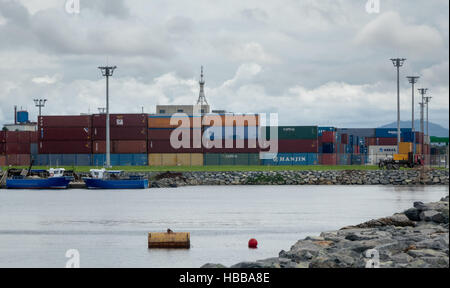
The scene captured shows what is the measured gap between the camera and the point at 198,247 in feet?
96.2

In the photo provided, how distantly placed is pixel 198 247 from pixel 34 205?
1269 inches

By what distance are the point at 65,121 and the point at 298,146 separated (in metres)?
33.8

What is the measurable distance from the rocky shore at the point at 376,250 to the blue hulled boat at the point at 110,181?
193 feet

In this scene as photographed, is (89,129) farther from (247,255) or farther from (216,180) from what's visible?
(247,255)

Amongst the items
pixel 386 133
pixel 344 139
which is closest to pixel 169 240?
pixel 344 139

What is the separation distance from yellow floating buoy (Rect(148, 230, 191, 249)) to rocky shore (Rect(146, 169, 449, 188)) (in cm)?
6106

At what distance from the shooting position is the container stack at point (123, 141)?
106 metres

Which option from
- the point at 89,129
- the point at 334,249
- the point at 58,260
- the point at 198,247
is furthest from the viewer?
the point at 89,129

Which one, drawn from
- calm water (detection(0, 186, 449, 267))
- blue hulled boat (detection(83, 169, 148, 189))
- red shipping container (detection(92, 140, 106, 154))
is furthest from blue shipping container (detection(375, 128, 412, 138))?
calm water (detection(0, 186, 449, 267))

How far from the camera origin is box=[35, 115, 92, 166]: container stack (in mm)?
106312

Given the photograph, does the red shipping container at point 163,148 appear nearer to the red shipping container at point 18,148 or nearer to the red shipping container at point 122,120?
Result: the red shipping container at point 122,120

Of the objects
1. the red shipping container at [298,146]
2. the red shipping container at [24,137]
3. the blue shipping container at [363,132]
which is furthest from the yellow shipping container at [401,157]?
the red shipping container at [24,137]
